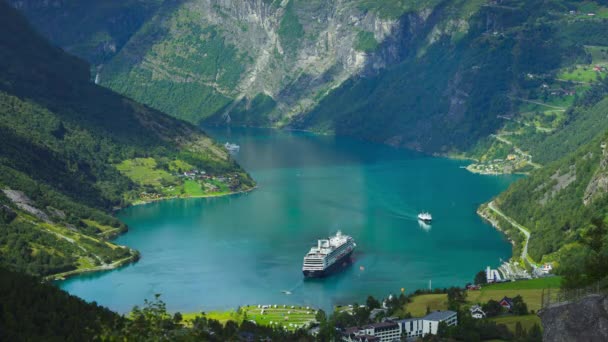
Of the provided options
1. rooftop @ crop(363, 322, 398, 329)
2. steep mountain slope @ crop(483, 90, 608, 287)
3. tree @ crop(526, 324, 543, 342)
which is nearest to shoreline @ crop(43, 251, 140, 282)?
rooftop @ crop(363, 322, 398, 329)

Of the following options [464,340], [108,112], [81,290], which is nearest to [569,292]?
[464,340]

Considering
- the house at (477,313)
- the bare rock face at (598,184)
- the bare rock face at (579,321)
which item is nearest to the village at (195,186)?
the bare rock face at (598,184)

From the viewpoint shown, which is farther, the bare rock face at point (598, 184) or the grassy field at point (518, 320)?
the bare rock face at point (598, 184)

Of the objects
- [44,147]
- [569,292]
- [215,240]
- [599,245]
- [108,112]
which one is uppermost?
[108,112]

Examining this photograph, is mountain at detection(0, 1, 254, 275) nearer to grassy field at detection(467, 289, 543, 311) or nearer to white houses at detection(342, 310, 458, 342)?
white houses at detection(342, 310, 458, 342)

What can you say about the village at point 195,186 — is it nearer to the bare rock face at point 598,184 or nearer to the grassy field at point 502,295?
the bare rock face at point 598,184

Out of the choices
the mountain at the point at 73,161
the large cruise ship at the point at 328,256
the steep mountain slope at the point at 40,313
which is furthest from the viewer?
the mountain at the point at 73,161

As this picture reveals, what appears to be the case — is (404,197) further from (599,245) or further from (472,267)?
(599,245)
